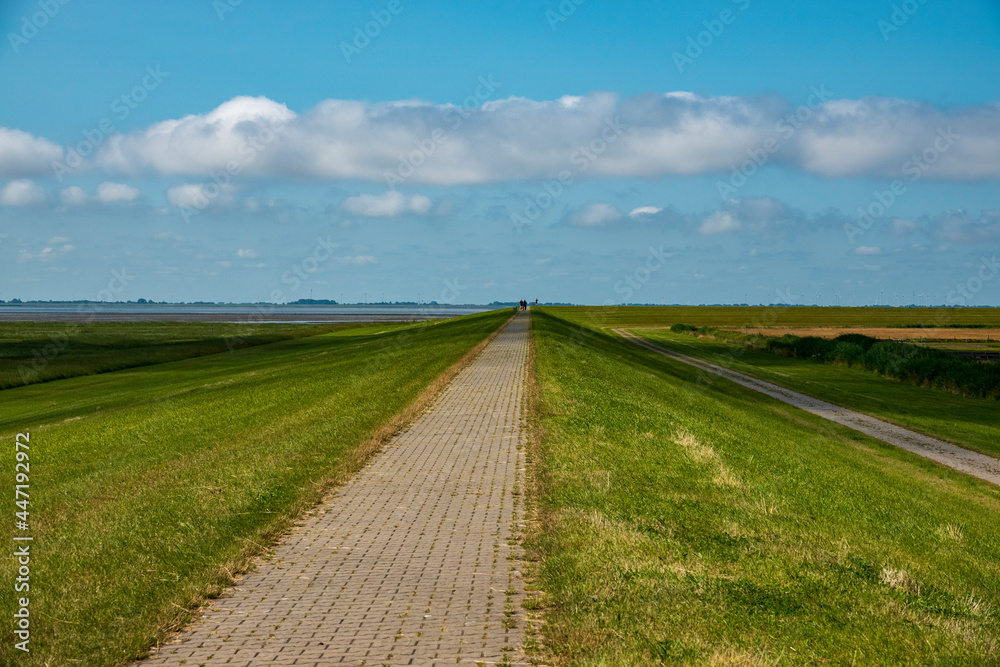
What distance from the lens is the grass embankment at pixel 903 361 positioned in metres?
39.6

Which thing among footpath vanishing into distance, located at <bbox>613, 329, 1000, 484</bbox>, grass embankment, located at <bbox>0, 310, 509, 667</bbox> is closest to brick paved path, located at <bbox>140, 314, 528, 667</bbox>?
grass embankment, located at <bbox>0, 310, 509, 667</bbox>

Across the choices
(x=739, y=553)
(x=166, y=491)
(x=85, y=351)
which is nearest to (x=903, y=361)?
(x=739, y=553)

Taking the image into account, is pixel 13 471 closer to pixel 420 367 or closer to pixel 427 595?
pixel 427 595

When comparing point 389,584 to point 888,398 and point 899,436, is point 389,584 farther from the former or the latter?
point 888,398

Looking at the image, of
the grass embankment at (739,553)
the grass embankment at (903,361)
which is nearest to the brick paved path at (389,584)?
the grass embankment at (739,553)

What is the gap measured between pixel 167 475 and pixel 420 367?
49.7ft

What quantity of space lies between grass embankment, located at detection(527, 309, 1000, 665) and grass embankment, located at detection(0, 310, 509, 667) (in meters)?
3.18

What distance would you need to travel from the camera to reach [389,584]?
21.2 ft

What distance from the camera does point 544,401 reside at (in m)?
17.2

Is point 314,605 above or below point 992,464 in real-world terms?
above

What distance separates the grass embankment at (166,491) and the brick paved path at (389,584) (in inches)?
15.8

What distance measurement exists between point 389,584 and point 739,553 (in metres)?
3.81

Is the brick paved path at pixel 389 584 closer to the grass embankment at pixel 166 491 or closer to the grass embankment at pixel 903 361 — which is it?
the grass embankment at pixel 166 491

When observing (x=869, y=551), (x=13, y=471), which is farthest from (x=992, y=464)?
(x=13, y=471)
